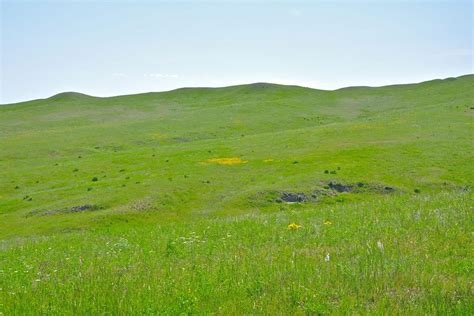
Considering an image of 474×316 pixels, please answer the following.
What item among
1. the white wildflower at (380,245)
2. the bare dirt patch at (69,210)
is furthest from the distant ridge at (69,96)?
the white wildflower at (380,245)

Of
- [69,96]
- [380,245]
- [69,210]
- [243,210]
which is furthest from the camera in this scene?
[69,96]

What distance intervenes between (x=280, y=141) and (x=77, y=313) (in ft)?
207

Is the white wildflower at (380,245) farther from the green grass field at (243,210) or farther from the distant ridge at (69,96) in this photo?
the distant ridge at (69,96)

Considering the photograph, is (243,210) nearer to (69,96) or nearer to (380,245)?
(380,245)

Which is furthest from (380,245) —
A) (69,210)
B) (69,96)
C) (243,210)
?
(69,96)

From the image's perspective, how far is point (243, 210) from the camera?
135 feet

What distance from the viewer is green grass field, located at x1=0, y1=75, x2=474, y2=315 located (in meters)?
9.77

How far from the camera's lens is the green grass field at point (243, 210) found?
9773 mm

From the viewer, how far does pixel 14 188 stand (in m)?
56.2

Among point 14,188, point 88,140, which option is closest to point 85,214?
point 14,188

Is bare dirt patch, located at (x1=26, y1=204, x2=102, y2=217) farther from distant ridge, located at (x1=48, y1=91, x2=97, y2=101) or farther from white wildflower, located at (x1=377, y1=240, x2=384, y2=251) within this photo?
distant ridge, located at (x1=48, y1=91, x2=97, y2=101)

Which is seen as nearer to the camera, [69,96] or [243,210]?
[243,210]

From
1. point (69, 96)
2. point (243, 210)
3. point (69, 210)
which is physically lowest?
point (243, 210)

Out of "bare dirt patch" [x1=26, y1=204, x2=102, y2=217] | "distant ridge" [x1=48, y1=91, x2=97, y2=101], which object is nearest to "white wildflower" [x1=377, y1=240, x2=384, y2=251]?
"bare dirt patch" [x1=26, y1=204, x2=102, y2=217]
